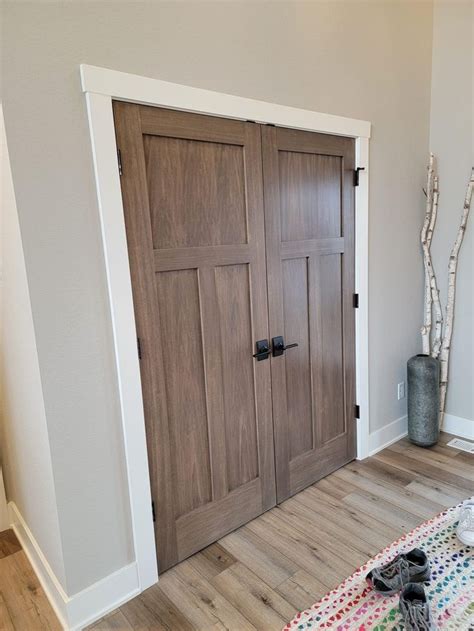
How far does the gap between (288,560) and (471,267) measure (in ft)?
7.45

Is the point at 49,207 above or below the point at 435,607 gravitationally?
above

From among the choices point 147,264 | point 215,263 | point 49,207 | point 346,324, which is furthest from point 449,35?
point 49,207

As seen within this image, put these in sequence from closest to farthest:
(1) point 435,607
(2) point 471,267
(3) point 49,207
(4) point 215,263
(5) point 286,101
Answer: (1) point 435,607 < (3) point 49,207 < (4) point 215,263 < (5) point 286,101 < (2) point 471,267

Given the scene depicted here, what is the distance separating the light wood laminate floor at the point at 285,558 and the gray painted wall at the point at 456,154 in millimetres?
705

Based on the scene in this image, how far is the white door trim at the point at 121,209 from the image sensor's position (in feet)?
5.31

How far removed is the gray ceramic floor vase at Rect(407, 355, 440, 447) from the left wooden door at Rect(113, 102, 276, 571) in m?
1.23

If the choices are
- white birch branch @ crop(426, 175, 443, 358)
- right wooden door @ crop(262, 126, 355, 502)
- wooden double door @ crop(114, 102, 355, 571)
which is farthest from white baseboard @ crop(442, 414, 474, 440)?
wooden double door @ crop(114, 102, 355, 571)

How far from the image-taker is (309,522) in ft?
7.74

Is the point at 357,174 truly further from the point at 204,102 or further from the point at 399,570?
the point at 399,570

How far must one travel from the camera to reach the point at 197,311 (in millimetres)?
2025

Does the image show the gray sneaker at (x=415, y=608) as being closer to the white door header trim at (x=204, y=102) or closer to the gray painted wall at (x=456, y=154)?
the white door header trim at (x=204, y=102)

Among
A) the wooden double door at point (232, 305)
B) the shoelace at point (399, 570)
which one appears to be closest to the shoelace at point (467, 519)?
the shoelace at point (399, 570)

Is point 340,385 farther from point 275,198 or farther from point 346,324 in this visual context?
point 275,198

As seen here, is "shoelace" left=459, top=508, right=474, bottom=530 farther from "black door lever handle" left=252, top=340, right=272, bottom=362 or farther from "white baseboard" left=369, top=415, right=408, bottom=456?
"white baseboard" left=369, top=415, right=408, bottom=456
